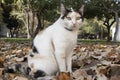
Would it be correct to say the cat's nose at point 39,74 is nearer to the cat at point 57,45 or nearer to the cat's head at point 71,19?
the cat at point 57,45

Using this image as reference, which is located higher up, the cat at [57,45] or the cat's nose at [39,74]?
the cat at [57,45]

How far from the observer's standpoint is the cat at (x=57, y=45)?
443 cm

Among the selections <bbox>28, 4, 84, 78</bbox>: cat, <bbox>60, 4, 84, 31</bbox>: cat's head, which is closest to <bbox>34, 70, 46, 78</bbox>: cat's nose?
<bbox>28, 4, 84, 78</bbox>: cat

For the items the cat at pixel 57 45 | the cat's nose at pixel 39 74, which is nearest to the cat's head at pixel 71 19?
the cat at pixel 57 45

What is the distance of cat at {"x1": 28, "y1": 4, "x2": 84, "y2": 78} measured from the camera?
175 inches

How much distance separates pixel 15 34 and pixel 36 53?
261 ft

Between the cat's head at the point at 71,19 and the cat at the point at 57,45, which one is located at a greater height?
the cat's head at the point at 71,19

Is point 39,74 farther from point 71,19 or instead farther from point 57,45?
point 71,19

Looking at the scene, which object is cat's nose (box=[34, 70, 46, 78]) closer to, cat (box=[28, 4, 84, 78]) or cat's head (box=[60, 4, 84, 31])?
cat (box=[28, 4, 84, 78])

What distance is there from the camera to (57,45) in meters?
4.45

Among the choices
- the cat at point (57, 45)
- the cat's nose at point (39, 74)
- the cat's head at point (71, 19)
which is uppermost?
the cat's head at point (71, 19)

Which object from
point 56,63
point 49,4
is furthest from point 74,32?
point 49,4

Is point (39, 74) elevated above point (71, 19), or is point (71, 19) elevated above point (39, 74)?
point (71, 19)

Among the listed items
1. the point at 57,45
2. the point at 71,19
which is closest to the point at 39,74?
the point at 57,45
